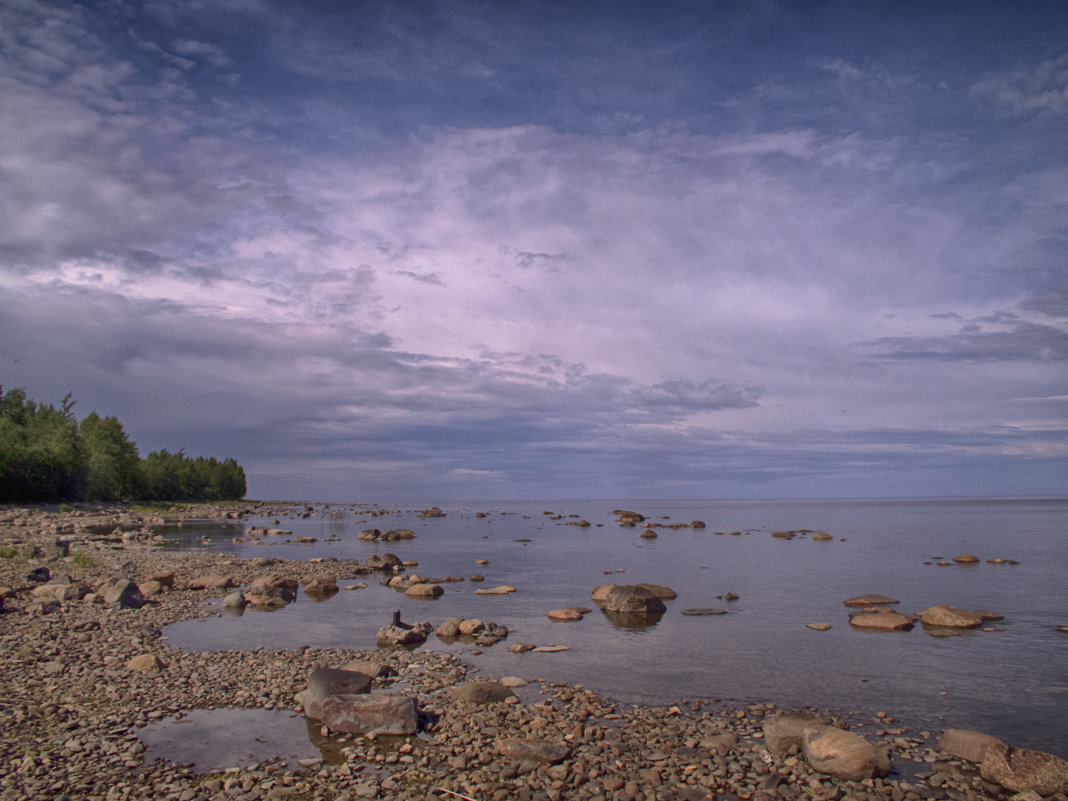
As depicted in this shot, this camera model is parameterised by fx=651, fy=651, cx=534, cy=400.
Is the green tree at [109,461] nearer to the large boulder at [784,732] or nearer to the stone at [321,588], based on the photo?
the stone at [321,588]

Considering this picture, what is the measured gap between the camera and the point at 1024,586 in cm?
4012

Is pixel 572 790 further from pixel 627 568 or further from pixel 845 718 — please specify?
pixel 627 568

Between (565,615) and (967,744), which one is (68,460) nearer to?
(565,615)

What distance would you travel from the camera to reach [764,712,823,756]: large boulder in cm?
1308

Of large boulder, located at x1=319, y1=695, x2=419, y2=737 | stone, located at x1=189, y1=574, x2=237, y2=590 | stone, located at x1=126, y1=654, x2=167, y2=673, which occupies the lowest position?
stone, located at x1=189, y1=574, x2=237, y2=590

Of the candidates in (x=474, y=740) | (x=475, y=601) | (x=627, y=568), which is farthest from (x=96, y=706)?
(x=627, y=568)

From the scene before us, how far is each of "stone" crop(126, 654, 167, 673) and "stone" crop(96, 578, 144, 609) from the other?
1007cm

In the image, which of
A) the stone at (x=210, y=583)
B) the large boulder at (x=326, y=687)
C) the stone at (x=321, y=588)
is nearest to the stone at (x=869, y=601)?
the stone at (x=321, y=588)

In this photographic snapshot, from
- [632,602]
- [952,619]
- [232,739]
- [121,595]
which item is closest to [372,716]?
[232,739]

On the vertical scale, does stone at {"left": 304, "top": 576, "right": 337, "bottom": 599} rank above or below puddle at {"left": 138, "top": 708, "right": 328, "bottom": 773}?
below

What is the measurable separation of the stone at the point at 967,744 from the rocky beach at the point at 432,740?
0.04m

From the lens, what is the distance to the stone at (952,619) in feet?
90.5

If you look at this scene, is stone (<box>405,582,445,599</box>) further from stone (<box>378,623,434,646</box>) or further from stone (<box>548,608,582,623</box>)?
stone (<box>378,623,434,646</box>)

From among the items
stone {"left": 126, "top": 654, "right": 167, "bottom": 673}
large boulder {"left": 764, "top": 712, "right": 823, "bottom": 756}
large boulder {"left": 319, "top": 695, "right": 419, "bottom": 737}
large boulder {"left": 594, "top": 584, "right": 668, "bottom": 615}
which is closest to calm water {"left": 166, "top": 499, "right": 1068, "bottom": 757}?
large boulder {"left": 594, "top": 584, "right": 668, "bottom": 615}
